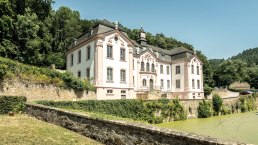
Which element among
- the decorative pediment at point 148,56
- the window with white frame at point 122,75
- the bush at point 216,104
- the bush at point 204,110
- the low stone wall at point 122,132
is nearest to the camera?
the low stone wall at point 122,132

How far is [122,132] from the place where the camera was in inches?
259

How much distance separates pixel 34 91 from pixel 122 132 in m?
14.4

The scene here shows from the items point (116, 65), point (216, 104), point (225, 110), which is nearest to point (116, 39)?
point (116, 65)

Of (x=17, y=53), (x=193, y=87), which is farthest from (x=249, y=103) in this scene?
(x=17, y=53)

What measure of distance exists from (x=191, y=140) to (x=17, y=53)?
2692 centimetres

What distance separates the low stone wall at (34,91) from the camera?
17.4 metres

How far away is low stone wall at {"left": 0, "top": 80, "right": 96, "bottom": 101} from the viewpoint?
17417 millimetres

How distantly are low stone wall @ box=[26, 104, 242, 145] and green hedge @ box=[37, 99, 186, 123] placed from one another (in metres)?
6.66

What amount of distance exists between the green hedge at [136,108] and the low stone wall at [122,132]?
21.9 feet

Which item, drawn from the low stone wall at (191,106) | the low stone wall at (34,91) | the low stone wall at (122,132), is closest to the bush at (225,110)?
the low stone wall at (191,106)

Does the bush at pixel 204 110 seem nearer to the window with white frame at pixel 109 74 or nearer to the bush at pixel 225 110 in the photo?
the bush at pixel 225 110

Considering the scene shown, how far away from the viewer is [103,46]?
85.6 ft

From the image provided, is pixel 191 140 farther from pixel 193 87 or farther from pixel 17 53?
pixel 193 87

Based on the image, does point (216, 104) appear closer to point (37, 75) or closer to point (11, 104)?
point (37, 75)
